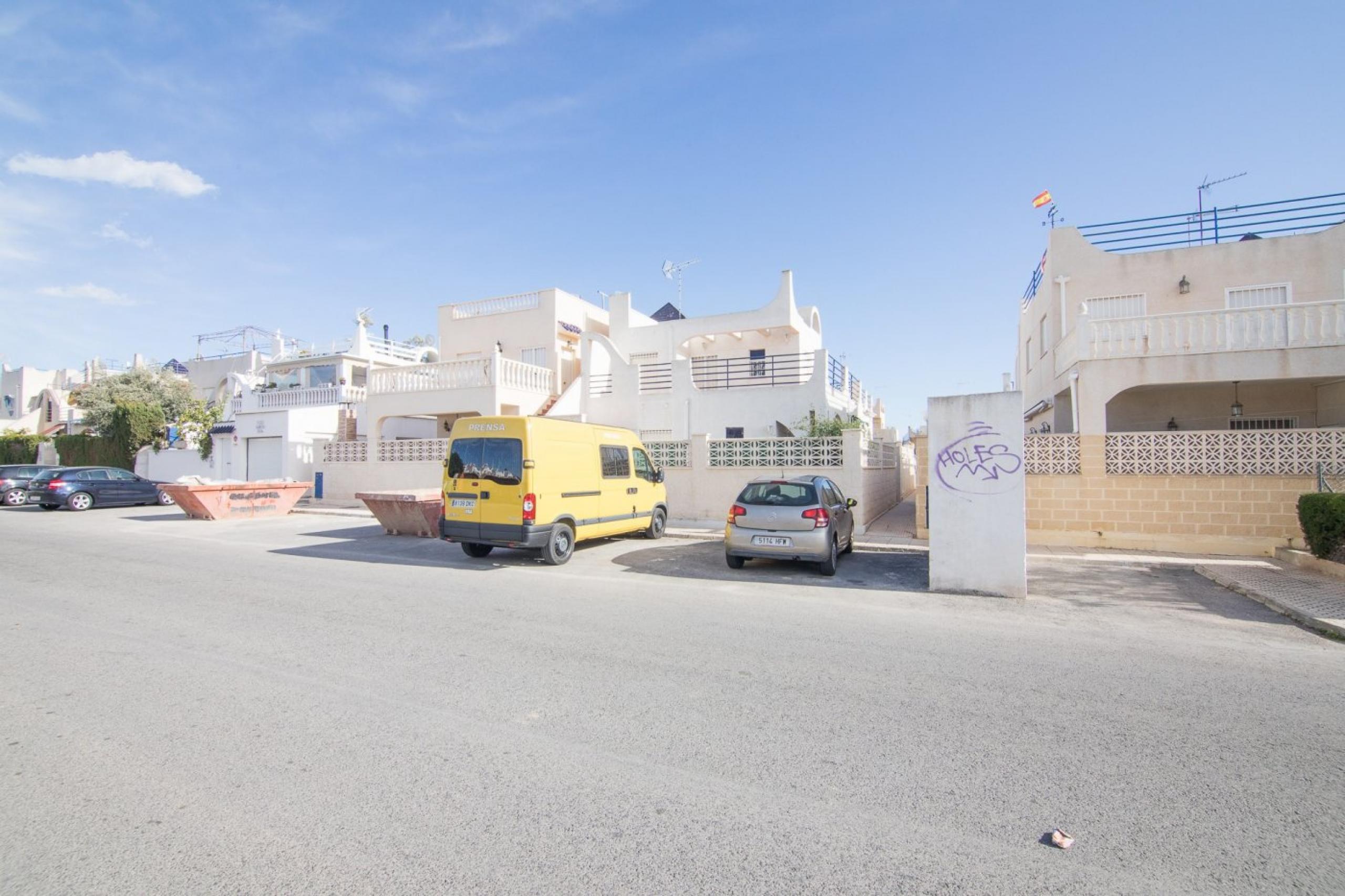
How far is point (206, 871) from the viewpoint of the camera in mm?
2703

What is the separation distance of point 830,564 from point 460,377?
1557 cm

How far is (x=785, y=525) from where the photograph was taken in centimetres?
983

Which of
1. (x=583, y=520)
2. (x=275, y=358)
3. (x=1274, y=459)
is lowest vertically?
(x=583, y=520)

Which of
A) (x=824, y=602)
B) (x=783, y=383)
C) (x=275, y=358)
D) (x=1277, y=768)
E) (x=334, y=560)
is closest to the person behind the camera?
(x=1277, y=768)

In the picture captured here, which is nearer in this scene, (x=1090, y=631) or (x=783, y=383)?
(x=1090, y=631)

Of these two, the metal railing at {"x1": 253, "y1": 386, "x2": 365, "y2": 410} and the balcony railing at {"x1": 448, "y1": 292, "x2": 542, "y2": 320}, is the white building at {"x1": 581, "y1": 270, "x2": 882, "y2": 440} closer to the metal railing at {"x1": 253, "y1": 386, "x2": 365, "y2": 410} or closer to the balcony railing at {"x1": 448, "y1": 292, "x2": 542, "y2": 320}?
the balcony railing at {"x1": 448, "y1": 292, "x2": 542, "y2": 320}

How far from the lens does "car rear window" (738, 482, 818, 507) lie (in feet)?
32.7

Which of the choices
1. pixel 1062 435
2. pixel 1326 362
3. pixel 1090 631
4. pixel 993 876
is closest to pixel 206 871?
pixel 993 876

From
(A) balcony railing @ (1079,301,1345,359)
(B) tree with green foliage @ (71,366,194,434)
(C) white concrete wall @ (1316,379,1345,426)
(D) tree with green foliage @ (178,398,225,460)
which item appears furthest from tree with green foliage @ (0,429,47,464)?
(C) white concrete wall @ (1316,379,1345,426)

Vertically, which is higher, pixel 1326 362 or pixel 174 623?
pixel 1326 362

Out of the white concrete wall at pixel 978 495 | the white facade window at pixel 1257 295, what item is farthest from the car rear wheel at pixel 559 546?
the white facade window at pixel 1257 295

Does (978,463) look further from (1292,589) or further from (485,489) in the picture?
(485,489)

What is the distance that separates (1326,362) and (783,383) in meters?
11.3

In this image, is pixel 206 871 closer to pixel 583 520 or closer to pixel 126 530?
pixel 583 520
